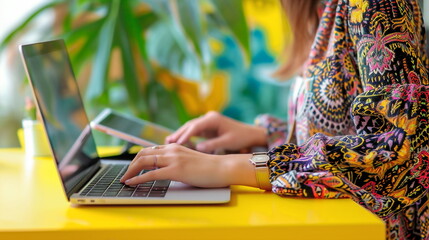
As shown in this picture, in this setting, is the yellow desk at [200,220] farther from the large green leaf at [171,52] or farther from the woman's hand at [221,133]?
the large green leaf at [171,52]

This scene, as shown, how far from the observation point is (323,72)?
993mm

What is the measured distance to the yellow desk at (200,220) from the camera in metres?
0.68

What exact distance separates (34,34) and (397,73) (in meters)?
1.21

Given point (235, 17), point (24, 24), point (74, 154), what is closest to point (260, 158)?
point (74, 154)

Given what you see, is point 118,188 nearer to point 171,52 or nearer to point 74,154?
point 74,154

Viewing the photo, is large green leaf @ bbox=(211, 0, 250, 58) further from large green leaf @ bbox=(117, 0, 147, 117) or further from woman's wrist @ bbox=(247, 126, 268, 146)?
woman's wrist @ bbox=(247, 126, 268, 146)

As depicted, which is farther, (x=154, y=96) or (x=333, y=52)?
(x=154, y=96)

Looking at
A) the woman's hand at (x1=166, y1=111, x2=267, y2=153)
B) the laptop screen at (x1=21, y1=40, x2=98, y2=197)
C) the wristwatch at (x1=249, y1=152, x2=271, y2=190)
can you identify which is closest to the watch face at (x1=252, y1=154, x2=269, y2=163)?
the wristwatch at (x1=249, y1=152, x2=271, y2=190)

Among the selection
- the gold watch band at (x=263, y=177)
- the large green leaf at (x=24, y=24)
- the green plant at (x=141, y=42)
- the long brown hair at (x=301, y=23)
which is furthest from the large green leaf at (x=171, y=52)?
the gold watch band at (x=263, y=177)

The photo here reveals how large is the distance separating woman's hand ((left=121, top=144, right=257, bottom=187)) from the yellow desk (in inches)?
1.3

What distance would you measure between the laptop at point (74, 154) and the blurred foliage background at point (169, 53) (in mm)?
728

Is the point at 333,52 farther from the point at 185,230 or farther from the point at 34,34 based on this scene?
the point at 34,34

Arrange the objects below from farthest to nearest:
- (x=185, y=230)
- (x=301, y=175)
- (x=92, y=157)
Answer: (x=92, y=157) < (x=301, y=175) < (x=185, y=230)

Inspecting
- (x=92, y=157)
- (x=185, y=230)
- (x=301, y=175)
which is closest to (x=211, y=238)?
(x=185, y=230)
